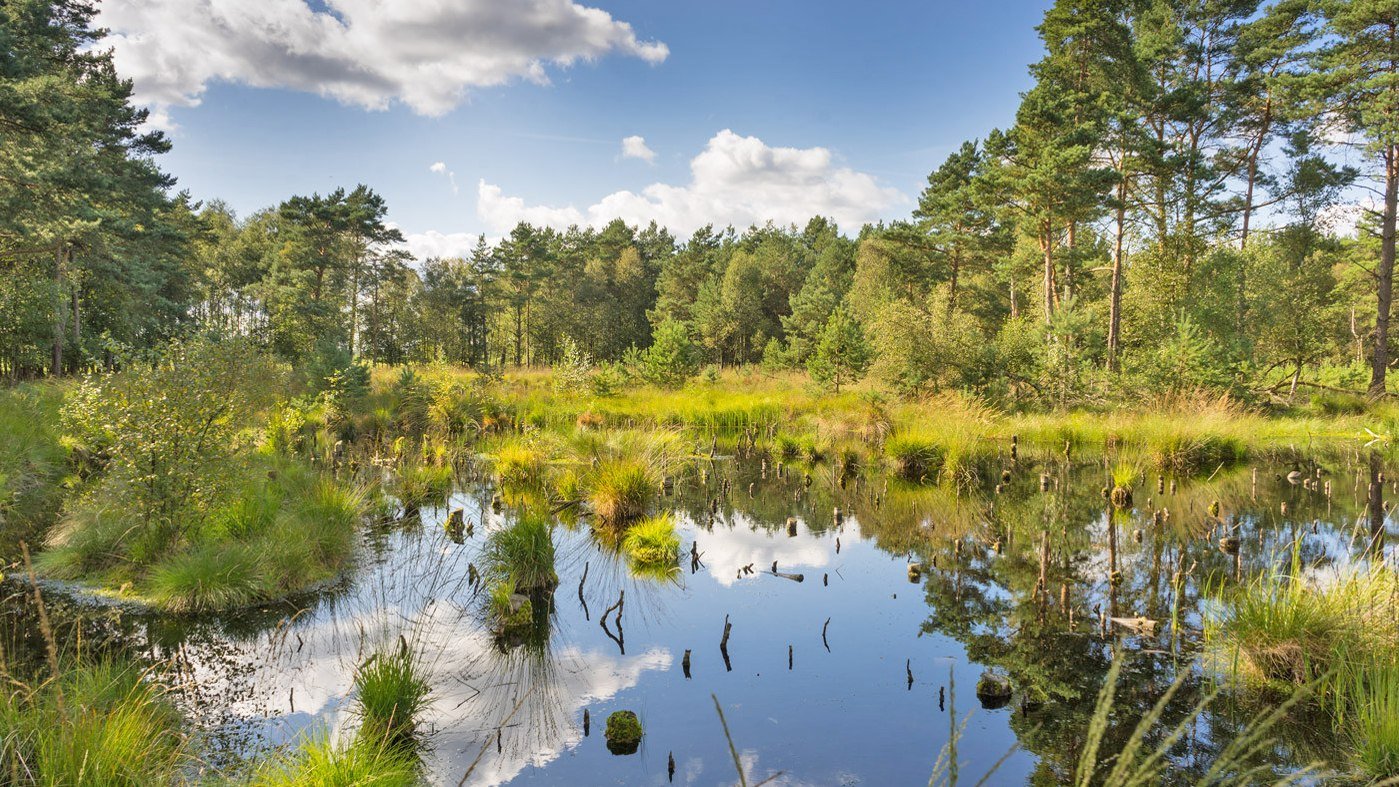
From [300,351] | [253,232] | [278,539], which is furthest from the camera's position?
[253,232]

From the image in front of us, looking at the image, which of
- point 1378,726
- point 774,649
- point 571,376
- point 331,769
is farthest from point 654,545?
point 571,376

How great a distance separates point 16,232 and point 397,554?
18.7 metres

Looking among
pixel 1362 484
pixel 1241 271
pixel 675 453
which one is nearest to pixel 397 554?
pixel 675 453

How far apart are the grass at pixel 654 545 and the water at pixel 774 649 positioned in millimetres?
209

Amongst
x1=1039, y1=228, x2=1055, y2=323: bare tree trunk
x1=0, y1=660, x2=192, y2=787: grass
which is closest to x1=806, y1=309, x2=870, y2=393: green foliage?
x1=1039, y1=228, x2=1055, y2=323: bare tree trunk

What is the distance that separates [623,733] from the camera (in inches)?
165

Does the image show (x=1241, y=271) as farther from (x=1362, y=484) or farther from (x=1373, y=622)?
(x=1373, y=622)

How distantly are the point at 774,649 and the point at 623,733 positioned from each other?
176 cm

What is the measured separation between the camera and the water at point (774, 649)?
4082 millimetres

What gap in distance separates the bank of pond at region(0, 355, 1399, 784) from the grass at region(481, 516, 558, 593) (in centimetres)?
4

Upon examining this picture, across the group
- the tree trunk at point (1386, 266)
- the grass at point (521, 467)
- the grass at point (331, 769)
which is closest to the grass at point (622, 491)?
the grass at point (521, 467)

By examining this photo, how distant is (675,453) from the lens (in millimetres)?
12633

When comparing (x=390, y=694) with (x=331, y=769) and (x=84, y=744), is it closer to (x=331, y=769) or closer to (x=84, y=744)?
(x=331, y=769)

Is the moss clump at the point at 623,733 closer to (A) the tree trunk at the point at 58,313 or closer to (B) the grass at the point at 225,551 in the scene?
(B) the grass at the point at 225,551
